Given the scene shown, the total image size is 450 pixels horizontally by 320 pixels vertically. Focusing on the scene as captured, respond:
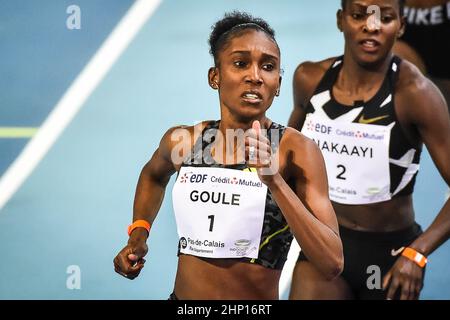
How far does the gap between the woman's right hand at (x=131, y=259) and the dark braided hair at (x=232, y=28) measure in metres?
0.62

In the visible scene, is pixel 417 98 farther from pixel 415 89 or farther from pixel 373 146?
pixel 373 146

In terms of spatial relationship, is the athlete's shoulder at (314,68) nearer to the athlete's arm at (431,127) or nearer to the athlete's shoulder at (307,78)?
the athlete's shoulder at (307,78)

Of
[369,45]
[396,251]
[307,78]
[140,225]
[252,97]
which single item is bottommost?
[396,251]

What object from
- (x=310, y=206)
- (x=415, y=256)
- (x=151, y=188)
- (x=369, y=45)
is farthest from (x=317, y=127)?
(x=310, y=206)

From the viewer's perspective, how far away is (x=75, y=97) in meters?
4.39

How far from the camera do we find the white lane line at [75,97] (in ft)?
14.1

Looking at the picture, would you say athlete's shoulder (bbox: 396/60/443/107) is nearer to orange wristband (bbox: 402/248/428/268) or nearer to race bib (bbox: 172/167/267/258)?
orange wristband (bbox: 402/248/428/268)

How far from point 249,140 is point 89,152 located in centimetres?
229

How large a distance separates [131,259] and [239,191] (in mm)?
391

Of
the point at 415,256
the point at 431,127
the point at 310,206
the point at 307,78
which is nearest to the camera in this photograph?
the point at 310,206

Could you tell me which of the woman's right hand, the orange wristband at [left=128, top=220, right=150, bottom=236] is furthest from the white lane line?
the woman's right hand

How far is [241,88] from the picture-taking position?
98.7 inches
